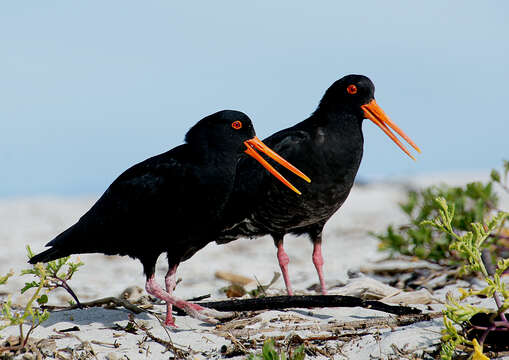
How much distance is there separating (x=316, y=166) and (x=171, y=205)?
5.14 ft

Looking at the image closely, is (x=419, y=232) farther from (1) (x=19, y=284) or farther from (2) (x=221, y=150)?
(1) (x=19, y=284)

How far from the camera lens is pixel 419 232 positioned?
743 cm

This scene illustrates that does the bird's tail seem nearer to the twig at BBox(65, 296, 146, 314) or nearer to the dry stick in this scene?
the twig at BBox(65, 296, 146, 314)

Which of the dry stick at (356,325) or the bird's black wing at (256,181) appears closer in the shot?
the dry stick at (356,325)


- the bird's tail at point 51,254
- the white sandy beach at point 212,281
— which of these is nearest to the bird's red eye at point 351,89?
the white sandy beach at point 212,281

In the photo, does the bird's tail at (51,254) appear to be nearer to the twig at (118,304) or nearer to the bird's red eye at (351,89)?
the twig at (118,304)

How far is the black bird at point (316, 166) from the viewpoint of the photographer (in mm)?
5578

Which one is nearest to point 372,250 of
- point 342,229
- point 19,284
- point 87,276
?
point 342,229

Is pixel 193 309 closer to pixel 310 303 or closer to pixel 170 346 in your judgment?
pixel 170 346

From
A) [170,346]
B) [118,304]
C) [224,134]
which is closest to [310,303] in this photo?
[170,346]

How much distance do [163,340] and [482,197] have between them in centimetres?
497

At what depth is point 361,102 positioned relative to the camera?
5.88 m

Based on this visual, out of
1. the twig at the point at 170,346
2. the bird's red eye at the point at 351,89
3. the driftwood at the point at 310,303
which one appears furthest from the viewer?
the bird's red eye at the point at 351,89

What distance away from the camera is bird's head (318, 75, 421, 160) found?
584 centimetres
